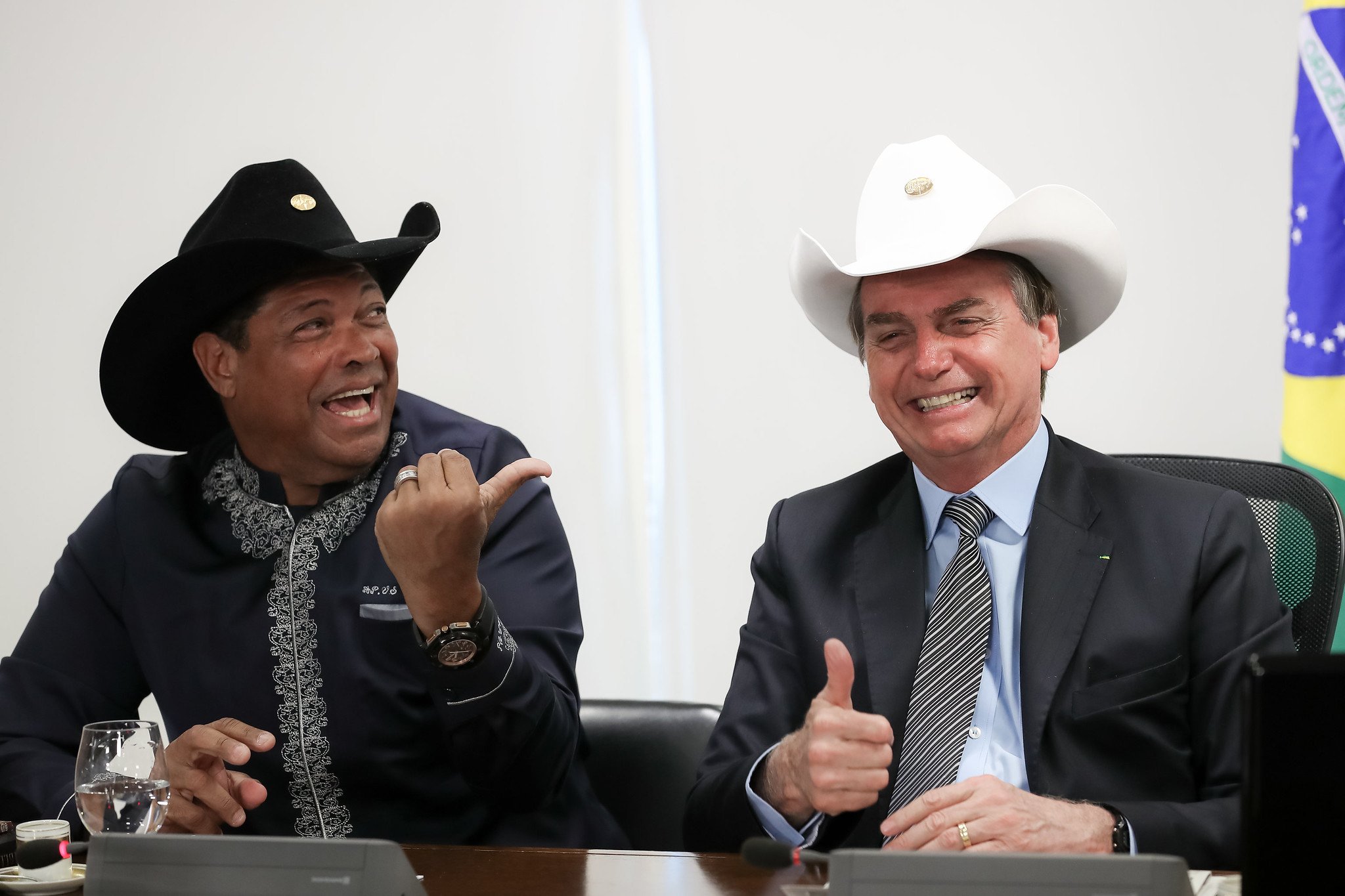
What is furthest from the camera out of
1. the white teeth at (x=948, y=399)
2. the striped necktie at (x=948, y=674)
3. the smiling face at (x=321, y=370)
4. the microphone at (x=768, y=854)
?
the smiling face at (x=321, y=370)

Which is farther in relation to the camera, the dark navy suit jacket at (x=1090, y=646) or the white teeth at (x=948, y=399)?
the white teeth at (x=948, y=399)

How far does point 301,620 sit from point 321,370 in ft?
1.32

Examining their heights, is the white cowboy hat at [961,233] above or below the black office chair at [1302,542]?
above

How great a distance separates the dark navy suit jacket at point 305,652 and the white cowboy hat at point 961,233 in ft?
2.03

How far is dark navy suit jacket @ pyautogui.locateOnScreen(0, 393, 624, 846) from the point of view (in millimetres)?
1989

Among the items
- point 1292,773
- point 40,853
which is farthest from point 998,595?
point 40,853

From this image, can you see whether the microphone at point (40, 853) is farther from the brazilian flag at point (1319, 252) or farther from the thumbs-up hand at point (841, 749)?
the brazilian flag at point (1319, 252)

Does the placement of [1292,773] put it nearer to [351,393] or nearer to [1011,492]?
[1011,492]

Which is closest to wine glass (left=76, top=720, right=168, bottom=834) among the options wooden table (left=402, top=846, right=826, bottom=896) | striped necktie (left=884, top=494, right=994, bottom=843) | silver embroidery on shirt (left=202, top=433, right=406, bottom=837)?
wooden table (left=402, top=846, right=826, bottom=896)

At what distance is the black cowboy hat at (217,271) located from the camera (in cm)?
205

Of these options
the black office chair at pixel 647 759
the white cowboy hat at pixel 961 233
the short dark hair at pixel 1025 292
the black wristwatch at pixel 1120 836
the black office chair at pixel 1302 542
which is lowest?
the black office chair at pixel 647 759

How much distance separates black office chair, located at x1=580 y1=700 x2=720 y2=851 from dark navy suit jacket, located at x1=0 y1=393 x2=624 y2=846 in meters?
0.04

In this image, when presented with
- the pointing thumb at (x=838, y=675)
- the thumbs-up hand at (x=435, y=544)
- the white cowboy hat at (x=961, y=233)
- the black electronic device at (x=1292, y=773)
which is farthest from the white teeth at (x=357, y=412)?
the black electronic device at (x=1292, y=773)

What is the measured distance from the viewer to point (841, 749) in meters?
1.47
